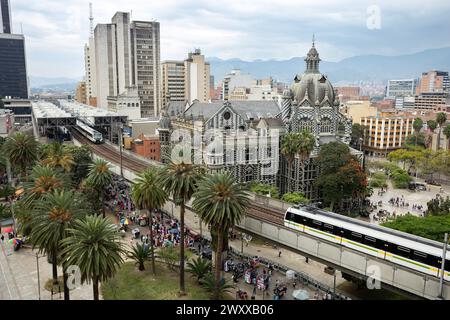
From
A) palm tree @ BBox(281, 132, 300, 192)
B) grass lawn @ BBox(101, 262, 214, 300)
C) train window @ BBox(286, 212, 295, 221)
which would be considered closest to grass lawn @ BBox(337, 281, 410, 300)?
train window @ BBox(286, 212, 295, 221)

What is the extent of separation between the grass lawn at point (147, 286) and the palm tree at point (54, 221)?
22.4ft

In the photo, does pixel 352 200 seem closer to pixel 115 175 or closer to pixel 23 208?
pixel 115 175

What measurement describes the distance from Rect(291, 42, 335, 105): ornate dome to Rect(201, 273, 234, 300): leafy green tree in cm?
6417

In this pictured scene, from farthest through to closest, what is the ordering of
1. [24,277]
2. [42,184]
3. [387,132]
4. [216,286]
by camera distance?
[387,132] < [42,184] < [24,277] < [216,286]

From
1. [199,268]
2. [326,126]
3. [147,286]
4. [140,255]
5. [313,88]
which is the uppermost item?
[313,88]

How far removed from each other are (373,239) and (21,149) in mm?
58570

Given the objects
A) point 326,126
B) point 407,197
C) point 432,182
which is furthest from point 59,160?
point 432,182

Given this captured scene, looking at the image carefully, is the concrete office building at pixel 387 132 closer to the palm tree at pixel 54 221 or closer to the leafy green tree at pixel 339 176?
the leafy green tree at pixel 339 176

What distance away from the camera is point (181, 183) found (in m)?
44.7

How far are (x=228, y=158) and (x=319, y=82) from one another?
34.1 meters

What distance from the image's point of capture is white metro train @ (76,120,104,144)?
399ft

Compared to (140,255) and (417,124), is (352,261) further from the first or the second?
(417,124)

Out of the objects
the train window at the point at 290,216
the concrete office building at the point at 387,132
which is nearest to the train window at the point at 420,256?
the train window at the point at 290,216
